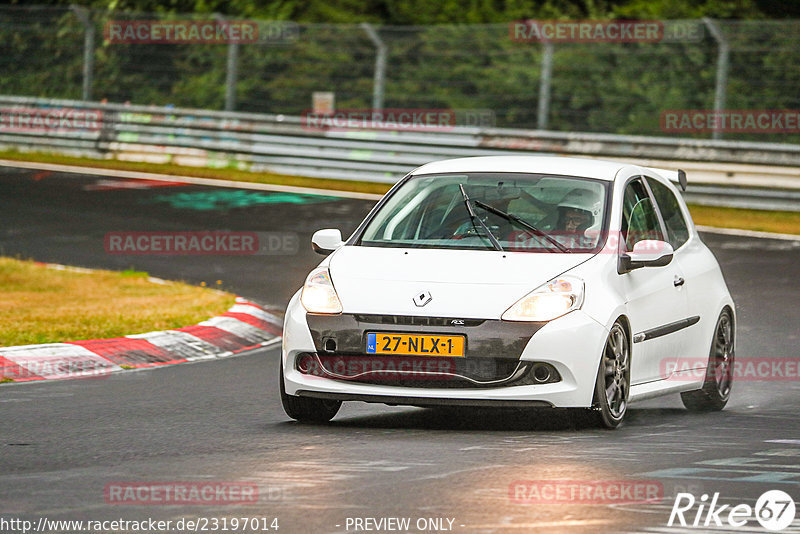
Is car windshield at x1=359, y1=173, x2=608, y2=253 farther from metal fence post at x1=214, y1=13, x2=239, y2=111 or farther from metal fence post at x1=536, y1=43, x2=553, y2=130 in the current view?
metal fence post at x1=214, y1=13, x2=239, y2=111

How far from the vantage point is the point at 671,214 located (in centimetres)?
990

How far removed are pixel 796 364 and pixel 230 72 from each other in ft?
54.0

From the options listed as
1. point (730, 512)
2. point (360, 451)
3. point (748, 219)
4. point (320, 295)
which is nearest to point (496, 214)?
point (320, 295)

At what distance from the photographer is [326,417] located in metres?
8.59

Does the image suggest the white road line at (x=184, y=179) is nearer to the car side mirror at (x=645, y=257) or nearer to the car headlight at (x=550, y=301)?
the car side mirror at (x=645, y=257)

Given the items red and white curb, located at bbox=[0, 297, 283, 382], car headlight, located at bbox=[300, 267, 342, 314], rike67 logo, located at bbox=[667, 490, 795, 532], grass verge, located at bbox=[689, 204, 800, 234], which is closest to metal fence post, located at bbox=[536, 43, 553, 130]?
grass verge, located at bbox=[689, 204, 800, 234]

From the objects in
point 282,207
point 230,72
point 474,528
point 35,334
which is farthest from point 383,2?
point 474,528

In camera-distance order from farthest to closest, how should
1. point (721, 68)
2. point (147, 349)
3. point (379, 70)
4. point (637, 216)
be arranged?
point (379, 70) < point (721, 68) < point (147, 349) < point (637, 216)

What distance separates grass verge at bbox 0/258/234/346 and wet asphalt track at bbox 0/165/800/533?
104cm

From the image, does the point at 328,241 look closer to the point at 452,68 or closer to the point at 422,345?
the point at 422,345

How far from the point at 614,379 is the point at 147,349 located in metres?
4.07

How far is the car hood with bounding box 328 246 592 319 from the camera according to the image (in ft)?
26.2

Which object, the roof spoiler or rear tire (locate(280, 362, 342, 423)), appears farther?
the roof spoiler

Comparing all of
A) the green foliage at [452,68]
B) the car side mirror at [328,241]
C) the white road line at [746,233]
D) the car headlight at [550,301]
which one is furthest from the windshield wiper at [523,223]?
the green foliage at [452,68]
